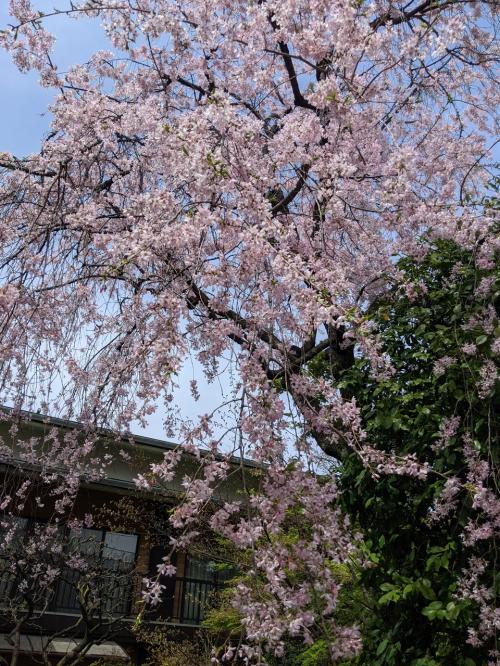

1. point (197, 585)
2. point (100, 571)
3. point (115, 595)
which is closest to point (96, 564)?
point (100, 571)

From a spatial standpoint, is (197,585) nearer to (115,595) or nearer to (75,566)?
(115,595)

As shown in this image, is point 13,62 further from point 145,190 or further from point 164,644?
point 164,644

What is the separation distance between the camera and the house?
759cm

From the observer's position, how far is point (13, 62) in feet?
18.0

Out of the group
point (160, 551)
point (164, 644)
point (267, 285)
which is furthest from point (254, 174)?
point (160, 551)

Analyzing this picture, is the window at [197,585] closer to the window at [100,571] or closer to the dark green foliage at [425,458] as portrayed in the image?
the window at [100,571]

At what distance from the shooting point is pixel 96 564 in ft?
27.0

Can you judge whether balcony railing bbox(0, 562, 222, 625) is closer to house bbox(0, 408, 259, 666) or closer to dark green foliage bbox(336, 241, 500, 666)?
house bbox(0, 408, 259, 666)

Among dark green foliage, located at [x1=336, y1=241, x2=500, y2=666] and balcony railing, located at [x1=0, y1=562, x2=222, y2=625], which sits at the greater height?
dark green foliage, located at [x1=336, y1=241, x2=500, y2=666]

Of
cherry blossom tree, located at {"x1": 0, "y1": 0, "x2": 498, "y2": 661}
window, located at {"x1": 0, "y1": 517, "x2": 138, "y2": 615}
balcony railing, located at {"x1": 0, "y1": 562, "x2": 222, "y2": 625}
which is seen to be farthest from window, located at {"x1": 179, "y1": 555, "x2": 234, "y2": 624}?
cherry blossom tree, located at {"x1": 0, "y1": 0, "x2": 498, "y2": 661}

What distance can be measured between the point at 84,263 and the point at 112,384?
1.00m

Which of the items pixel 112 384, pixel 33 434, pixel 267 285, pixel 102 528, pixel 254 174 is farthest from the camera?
pixel 102 528

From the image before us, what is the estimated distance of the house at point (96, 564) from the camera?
299 inches

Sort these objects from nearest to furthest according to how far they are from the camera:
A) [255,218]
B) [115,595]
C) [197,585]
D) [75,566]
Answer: [255,218]
[75,566]
[115,595]
[197,585]
